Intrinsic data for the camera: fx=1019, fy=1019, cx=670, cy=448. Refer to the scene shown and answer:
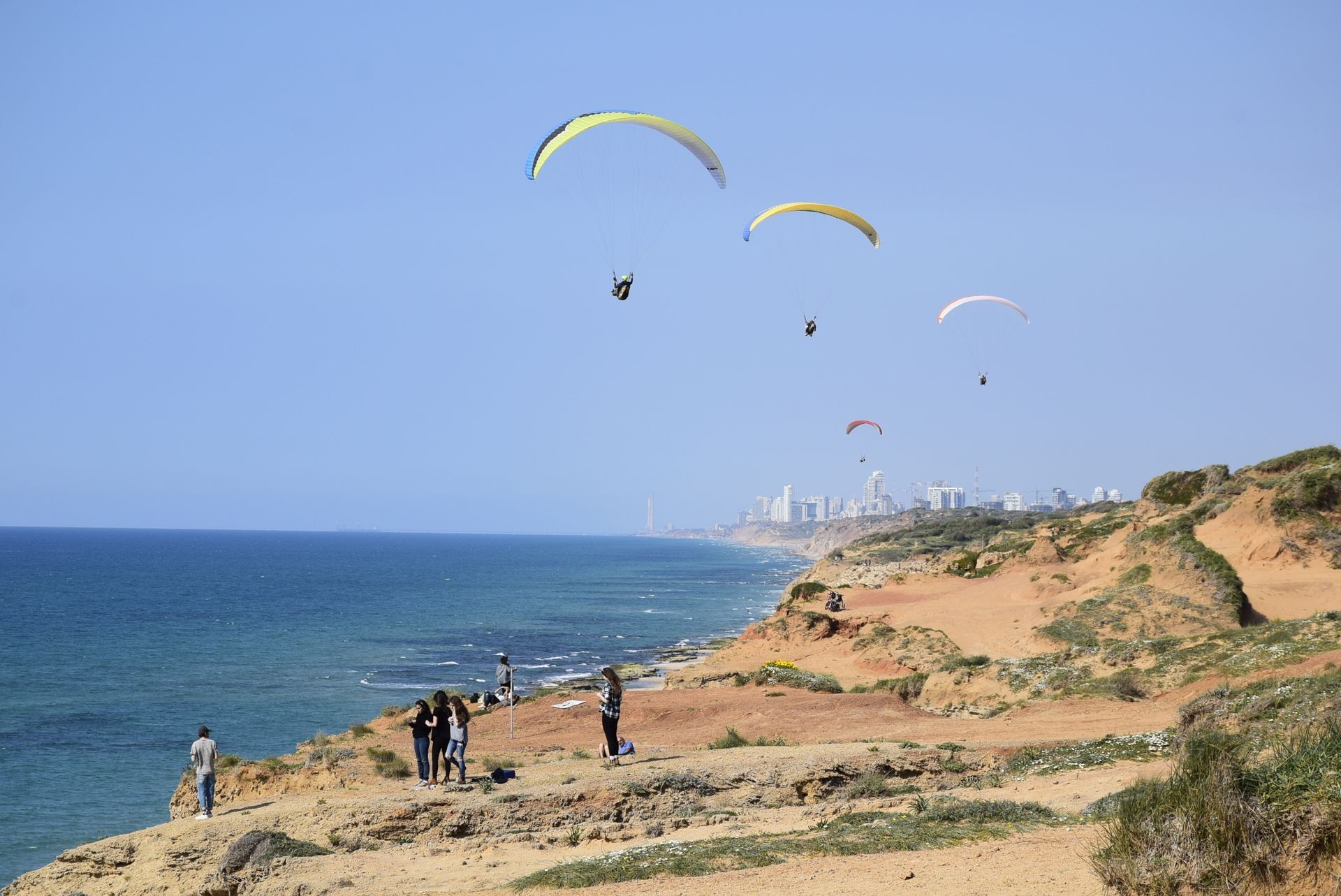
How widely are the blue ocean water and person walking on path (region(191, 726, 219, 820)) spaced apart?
8.49 metres

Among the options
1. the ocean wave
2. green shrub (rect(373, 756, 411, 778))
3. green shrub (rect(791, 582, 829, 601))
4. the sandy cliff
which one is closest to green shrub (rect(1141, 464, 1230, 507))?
the sandy cliff

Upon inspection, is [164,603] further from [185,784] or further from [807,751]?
[807,751]

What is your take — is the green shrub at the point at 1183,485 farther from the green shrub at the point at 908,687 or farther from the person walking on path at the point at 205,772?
the person walking on path at the point at 205,772

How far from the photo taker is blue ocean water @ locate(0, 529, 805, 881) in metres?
28.9

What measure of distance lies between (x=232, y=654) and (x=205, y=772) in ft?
145

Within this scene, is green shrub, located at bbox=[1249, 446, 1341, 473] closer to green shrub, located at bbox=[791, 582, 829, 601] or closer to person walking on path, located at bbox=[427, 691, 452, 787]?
green shrub, located at bbox=[791, 582, 829, 601]

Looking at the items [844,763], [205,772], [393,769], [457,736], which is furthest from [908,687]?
[205,772]

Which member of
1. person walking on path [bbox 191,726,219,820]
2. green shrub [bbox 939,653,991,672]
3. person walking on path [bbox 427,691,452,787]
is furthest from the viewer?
green shrub [bbox 939,653,991,672]

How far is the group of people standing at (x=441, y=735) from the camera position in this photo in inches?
644

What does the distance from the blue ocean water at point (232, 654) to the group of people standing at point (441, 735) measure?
11.2m

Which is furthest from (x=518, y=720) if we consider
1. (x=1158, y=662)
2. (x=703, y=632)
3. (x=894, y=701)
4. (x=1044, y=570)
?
(x=703, y=632)

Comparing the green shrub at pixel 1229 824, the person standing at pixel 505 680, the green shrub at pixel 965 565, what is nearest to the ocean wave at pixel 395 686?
the person standing at pixel 505 680

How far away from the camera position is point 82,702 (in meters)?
40.8

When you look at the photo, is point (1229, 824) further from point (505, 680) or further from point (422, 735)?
point (505, 680)
